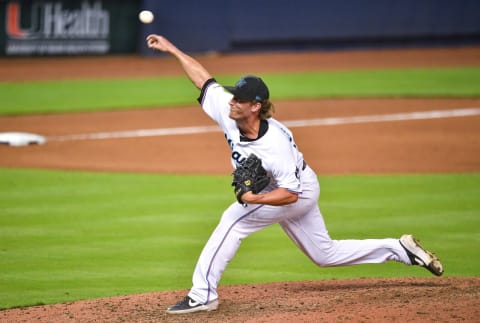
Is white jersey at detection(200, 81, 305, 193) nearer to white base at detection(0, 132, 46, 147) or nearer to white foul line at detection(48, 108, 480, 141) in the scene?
white base at detection(0, 132, 46, 147)

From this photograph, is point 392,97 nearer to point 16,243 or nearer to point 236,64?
point 236,64

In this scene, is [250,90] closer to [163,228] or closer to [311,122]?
[163,228]

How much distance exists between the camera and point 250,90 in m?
6.66

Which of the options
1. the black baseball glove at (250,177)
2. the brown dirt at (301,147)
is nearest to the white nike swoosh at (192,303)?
the brown dirt at (301,147)

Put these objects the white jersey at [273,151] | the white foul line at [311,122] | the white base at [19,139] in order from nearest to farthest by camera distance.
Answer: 1. the white jersey at [273,151]
2. the white base at [19,139]
3. the white foul line at [311,122]

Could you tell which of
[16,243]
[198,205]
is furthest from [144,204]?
[16,243]

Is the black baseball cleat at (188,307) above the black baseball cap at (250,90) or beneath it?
beneath

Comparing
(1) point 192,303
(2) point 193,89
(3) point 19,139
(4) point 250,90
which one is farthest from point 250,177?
(2) point 193,89

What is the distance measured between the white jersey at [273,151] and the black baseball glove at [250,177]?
0.24 ft

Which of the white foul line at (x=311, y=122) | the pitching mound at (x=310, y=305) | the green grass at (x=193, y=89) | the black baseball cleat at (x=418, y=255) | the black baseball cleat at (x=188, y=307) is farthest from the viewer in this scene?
the green grass at (x=193, y=89)

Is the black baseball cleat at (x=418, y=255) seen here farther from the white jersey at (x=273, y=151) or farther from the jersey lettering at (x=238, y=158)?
the jersey lettering at (x=238, y=158)

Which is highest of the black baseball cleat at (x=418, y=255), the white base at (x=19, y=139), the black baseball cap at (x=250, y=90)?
the black baseball cap at (x=250, y=90)

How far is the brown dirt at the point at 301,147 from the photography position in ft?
22.3

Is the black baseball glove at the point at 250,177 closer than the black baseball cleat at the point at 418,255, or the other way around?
the black baseball glove at the point at 250,177
